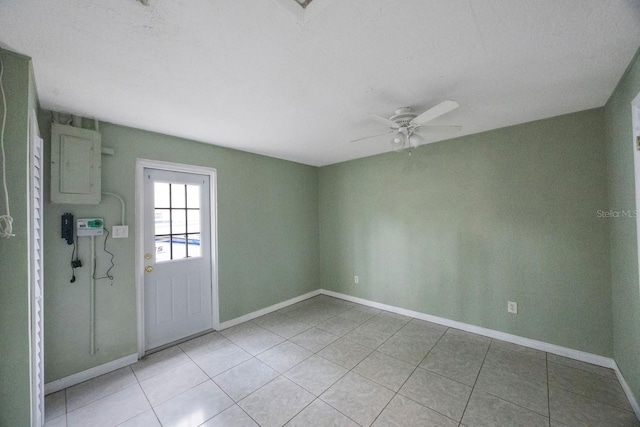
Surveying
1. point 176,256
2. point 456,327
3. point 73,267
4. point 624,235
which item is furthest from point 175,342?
point 624,235

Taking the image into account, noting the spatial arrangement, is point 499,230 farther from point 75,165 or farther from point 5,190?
point 75,165

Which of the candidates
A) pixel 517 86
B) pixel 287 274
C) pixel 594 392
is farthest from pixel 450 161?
pixel 287 274

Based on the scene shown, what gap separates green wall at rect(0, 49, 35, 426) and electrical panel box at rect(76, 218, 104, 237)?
0.89m

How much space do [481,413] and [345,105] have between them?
8.57ft

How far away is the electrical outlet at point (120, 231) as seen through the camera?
234 centimetres

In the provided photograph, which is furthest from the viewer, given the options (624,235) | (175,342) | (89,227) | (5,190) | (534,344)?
→ (175,342)

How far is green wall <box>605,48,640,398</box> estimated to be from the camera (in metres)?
1.64

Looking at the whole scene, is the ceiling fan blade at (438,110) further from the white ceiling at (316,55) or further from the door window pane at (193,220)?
the door window pane at (193,220)

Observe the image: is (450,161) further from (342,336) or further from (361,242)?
(342,336)

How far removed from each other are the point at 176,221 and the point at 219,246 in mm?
594

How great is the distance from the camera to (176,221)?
2.86 m

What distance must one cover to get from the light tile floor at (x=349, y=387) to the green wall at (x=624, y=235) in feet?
1.15

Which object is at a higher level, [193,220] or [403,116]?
[403,116]

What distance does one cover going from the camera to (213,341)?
9.28 ft
